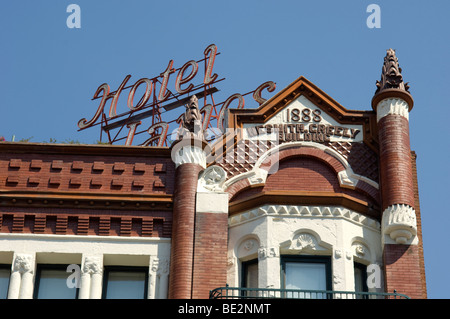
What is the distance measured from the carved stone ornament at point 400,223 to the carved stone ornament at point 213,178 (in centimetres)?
451

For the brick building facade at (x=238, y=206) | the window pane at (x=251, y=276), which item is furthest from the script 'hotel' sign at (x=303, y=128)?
the window pane at (x=251, y=276)

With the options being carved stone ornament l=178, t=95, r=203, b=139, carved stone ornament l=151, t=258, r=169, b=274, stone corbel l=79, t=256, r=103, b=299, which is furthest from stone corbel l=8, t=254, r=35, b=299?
carved stone ornament l=178, t=95, r=203, b=139

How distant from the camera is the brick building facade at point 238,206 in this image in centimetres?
2917

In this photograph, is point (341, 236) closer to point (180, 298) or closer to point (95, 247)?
point (180, 298)

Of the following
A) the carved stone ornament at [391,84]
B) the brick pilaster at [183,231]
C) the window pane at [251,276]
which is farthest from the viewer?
the carved stone ornament at [391,84]

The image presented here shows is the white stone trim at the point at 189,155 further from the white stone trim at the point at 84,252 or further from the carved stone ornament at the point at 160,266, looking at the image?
the carved stone ornament at the point at 160,266

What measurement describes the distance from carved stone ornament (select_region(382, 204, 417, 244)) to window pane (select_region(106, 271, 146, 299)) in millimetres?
6563

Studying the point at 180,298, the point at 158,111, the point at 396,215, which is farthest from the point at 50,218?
the point at 158,111

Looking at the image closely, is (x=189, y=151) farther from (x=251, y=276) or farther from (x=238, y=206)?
(x=251, y=276)

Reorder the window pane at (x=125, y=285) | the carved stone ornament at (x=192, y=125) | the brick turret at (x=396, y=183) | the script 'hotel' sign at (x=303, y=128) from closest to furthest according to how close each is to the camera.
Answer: the brick turret at (x=396, y=183) < the window pane at (x=125, y=285) < the carved stone ornament at (x=192, y=125) < the script 'hotel' sign at (x=303, y=128)

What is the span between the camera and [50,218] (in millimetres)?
30266

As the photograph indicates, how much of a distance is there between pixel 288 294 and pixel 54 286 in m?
6.19
